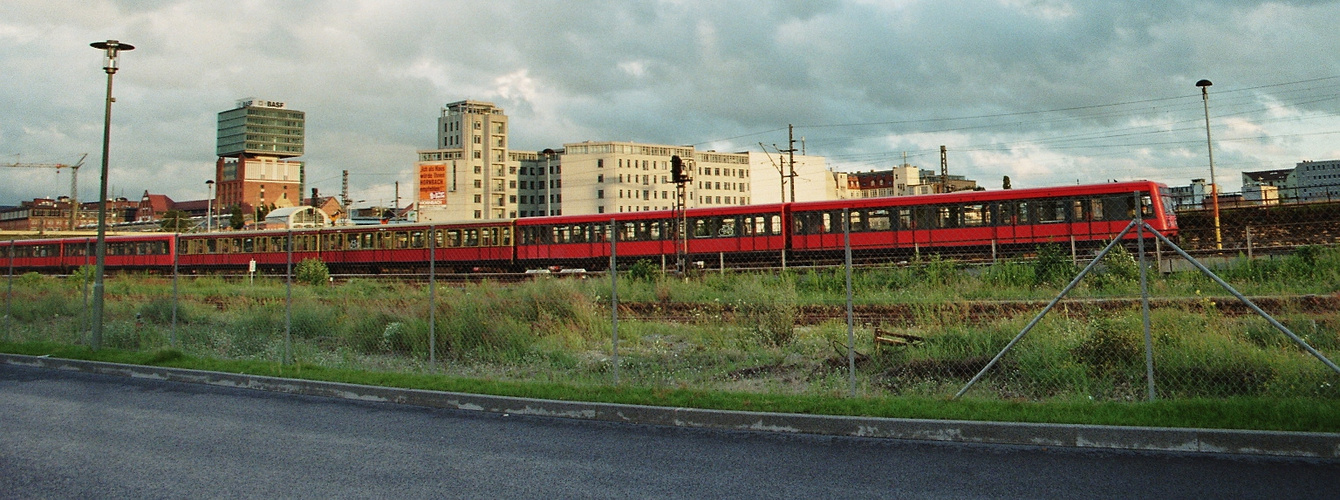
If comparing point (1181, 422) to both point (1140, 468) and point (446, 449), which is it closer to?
point (1140, 468)

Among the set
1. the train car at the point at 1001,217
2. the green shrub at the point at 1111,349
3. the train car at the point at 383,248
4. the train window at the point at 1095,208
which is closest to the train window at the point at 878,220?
the train car at the point at 1001,217

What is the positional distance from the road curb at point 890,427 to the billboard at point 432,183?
4357 inches

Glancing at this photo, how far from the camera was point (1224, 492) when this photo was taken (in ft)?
19.3

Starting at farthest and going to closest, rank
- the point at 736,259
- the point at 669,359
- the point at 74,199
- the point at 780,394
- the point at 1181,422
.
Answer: the point at 74,199, the point at 736,259, the point at 669,359, the point at 780,394, the point at 1181,422

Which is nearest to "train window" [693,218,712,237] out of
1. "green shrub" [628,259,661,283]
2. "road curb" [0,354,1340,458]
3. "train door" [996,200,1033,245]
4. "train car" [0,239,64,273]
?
"green shrub" [628,259,661,283]

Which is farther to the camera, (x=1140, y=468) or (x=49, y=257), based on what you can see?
(x=49, y=257)

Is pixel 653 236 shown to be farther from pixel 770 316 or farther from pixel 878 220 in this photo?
pixel 770 316

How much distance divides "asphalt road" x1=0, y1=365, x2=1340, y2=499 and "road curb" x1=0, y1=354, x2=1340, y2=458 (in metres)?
0.20

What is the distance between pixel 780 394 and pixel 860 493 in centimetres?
339

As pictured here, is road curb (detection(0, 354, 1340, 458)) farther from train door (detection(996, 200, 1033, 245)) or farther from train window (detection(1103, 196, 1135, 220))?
train window (detection(1103, 196, 1135, 220))

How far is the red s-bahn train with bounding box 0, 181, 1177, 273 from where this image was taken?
1119 inches

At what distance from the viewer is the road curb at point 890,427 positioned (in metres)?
6.92

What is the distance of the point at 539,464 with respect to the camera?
23.1 ft

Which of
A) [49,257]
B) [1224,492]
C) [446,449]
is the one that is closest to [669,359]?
[446,449]
